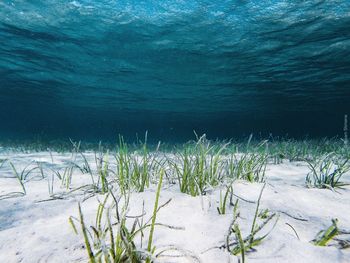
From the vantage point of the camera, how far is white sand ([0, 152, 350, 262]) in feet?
5.59

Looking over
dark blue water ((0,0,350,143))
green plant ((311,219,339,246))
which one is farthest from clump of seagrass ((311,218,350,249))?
dark blue water ((0,0,350,143))

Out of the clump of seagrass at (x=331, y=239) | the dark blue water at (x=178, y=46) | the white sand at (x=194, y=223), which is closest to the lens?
the white sand at (x=194, y=223)

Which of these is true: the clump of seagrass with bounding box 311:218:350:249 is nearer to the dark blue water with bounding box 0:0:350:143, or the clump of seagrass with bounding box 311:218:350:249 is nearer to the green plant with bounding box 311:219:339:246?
the green plant with bounding box 311:219:339:246

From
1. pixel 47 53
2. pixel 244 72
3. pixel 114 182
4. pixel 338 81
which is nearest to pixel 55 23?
pixel 47 53

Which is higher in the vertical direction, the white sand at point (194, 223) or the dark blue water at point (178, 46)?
the dark blue water at point (178, 46)

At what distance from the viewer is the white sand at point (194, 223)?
1.70 metres

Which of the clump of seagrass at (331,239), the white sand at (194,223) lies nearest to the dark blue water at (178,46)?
the white sand at (194,223)

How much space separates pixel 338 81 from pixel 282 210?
30512 mm

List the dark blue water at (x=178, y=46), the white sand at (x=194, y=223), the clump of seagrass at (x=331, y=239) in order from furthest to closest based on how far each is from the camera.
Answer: the dark blue water at (x=178, y=46), the clump of seagrass at (x=331, y=239), the white sand at (x=194, y=223)

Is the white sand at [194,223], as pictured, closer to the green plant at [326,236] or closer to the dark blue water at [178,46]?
the green plant at [326,236]

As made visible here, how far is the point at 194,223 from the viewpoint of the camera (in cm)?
214

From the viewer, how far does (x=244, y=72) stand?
952 inches

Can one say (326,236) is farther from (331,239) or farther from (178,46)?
(178,46)

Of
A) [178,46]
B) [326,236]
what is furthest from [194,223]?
[178,46]
